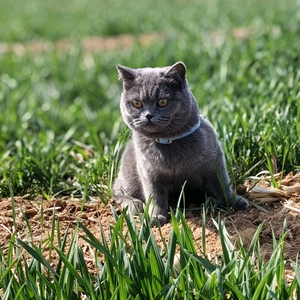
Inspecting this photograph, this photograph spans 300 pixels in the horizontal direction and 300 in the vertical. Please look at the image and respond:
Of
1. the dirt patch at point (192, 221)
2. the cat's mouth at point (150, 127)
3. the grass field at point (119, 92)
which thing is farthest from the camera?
the grass field at point (119, 92)

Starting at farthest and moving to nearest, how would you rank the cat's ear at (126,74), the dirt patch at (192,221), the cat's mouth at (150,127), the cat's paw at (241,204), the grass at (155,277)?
1. the cat's paw at (241,204)
2. the cat's ear at (126,74)
3. the cat's mouth at (150,127)
4. the dirt patch at (192,221)
5. the grass at (155,277)

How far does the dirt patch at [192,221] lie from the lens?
3043 millimetres

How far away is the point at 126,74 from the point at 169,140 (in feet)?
1.40

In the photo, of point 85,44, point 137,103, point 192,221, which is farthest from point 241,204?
point 85,44

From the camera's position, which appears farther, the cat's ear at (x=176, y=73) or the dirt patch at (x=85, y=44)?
the dirt patch at (x=85, y=44)

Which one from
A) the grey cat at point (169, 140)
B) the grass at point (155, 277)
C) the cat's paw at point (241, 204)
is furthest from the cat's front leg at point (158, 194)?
the grass at point (155, 277)

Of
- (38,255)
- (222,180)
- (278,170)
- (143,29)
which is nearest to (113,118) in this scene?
(278,170)

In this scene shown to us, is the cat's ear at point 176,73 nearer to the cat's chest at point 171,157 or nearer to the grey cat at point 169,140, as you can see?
the grey cat at point 169,140

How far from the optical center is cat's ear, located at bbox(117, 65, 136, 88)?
3.32m

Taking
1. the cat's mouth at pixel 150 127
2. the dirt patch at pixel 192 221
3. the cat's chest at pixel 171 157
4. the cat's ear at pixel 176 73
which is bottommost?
the dirt patch at pixel 192 221

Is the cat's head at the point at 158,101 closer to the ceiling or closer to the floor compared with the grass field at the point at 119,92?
closer to the ceiling

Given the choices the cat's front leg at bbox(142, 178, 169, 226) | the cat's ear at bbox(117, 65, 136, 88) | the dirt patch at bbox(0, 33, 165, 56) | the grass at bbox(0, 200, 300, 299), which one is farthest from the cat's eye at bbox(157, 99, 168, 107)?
the dirt patch at bbox(0, 33, 165, 56)

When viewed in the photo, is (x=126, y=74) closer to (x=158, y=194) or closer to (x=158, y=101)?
(x=158, y=101)

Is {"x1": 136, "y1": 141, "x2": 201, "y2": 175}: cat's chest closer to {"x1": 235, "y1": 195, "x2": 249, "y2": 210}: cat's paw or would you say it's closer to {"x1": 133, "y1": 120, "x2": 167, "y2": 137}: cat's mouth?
{"x1": 133, "y1": 120, "x2": 167, "y2": 137}: cat's mouth
